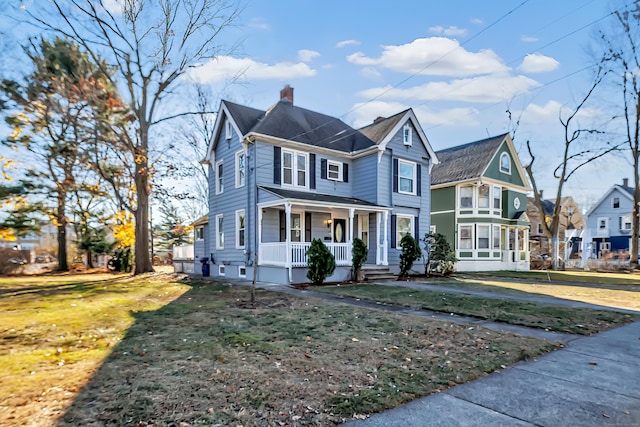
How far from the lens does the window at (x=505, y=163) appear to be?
24.7 m

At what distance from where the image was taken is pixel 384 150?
667 inches

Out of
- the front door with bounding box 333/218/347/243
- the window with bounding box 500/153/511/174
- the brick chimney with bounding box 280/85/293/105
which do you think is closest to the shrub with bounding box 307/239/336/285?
the front door with bounding box 333/218/347/243

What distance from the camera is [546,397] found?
11.7 feet

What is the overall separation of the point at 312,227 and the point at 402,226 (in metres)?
4.82

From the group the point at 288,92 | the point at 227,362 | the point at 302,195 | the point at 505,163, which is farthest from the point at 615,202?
the point at 227,362

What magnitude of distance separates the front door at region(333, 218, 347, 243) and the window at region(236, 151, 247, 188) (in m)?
4.51

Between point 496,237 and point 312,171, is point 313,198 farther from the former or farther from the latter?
point 496,237

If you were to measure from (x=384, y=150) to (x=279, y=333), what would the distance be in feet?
41.3

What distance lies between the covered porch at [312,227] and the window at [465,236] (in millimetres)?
8905

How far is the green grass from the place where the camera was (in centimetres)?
688

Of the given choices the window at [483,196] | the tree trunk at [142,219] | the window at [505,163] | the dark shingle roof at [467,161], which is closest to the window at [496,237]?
the window at [483,196]

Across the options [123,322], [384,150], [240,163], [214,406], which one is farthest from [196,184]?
[214,406]

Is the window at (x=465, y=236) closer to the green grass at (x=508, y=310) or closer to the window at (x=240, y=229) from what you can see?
the green grass at (x=508, y=310)

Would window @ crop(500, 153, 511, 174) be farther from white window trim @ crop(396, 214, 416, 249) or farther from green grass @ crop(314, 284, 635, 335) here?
green grass @ crop(314, 284, 635, 335)
